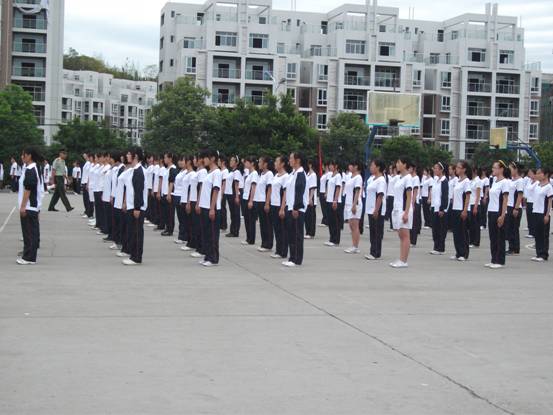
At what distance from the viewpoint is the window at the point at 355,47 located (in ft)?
284

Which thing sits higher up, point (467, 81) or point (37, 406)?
point (467, 81)

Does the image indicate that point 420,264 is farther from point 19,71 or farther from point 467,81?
point 467,81

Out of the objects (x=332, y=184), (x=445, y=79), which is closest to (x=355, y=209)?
(x=332, y=184)

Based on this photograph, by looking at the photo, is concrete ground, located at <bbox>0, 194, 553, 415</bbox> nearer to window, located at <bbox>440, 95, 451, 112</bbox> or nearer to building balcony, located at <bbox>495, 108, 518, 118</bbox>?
window, located at <bbox>440, 95, 451, 112</bbox>

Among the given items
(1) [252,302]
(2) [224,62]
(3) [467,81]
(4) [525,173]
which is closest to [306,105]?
(2) [224,62]

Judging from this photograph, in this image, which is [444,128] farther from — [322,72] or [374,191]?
[374,191]

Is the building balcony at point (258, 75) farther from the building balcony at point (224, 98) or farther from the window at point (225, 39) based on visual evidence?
the window at point (225, 39)

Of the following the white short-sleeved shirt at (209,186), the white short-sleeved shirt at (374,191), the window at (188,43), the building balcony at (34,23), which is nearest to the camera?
the white short-sleeved shirt at (209,186)

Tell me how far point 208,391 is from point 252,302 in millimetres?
4356

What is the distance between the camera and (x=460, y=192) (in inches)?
741

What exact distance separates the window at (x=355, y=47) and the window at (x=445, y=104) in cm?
981

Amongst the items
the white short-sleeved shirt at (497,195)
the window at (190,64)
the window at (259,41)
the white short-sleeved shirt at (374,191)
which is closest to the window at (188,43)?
the window at (190,64)

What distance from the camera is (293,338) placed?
856 centimetres

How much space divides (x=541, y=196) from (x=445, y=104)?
72.8m
